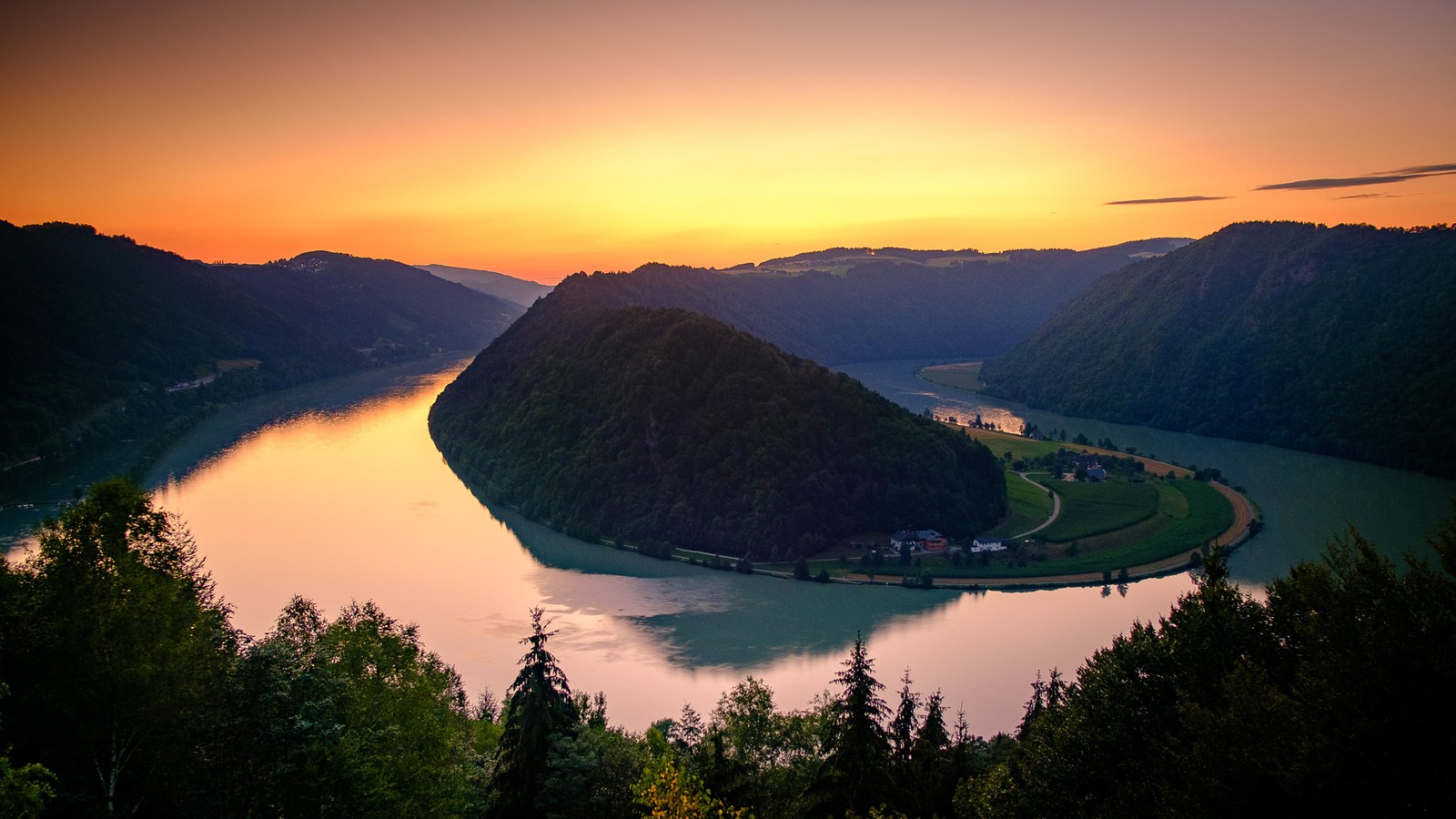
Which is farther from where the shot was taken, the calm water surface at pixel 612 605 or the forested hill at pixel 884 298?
the forested hill at pixel 884 298

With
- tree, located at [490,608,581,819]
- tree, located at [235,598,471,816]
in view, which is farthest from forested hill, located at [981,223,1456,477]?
tree, located at [235,598,471,816]

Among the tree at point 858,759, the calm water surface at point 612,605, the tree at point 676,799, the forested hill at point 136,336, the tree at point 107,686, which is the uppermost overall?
the forested hill at point 136,336

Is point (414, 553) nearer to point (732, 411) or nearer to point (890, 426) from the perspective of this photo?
point (732, 411)

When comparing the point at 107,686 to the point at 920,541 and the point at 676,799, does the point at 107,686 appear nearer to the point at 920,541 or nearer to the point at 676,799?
the point at 676,799

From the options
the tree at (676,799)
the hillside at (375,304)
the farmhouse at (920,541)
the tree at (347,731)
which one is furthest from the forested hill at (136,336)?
the tree at (676,799)

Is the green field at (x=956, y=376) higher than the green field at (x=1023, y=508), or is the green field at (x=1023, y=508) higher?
the green field at (x=956, y=376)

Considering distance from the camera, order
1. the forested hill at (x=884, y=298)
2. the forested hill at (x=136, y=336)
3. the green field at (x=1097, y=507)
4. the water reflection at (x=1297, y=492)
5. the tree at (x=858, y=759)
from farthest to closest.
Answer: the forested hill at (x=884, y=298)
the forested hill at (x=136, y=336)
the green field at (x=1097, y=507)
the water reflection at (x=1297, y=492)
the tree at (x=858, y=759)

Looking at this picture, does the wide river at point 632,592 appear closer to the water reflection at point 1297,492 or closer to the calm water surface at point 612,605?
the calm water surface at point 612,605

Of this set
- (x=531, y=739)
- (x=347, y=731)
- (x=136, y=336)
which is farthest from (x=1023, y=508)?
(x=136, y=336)
